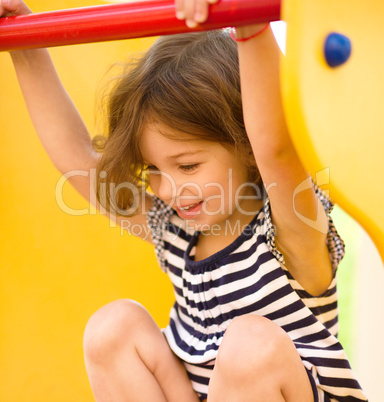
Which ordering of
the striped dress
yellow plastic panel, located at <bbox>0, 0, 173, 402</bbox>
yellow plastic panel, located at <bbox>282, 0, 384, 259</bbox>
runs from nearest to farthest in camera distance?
yellow plastic panel, located at <bbox>282, 0, 384, 259</bbox> < the striped dress < yellow plastic panel, located at <bbox>0, 0, 173, 402</bbox>

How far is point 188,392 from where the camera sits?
Result: 0.91 m

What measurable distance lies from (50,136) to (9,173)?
0.22m

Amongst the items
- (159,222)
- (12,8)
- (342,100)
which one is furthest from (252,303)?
(12,8)

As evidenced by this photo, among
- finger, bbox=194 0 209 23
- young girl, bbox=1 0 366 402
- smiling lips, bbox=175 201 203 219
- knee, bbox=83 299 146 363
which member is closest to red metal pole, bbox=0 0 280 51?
finger, bbox=194 0 209 23

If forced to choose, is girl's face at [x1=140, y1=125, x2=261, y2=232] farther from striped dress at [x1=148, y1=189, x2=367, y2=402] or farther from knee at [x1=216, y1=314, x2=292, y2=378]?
knee at [x1=216, y1=314, x2=292, y2=378]

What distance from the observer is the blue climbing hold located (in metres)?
0.51

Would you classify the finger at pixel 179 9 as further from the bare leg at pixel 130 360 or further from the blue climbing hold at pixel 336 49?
the bare leg at pixel 130 360

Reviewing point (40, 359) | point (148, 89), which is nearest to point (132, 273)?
point (40, 359)

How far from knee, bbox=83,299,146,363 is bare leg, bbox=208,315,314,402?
185 millimetres

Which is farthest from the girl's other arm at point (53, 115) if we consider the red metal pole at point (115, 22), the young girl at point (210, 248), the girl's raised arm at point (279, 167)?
the girl's raised arm at point (279, 167)

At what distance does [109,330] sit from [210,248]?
197mm

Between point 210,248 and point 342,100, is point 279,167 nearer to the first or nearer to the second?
point 342,100

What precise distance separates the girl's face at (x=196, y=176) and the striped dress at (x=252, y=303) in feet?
0.18

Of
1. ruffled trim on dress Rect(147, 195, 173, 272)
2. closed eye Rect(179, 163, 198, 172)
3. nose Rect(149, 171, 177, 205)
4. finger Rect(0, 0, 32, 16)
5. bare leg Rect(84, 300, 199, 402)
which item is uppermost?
finger Rect(0, 0, 32, 16)
